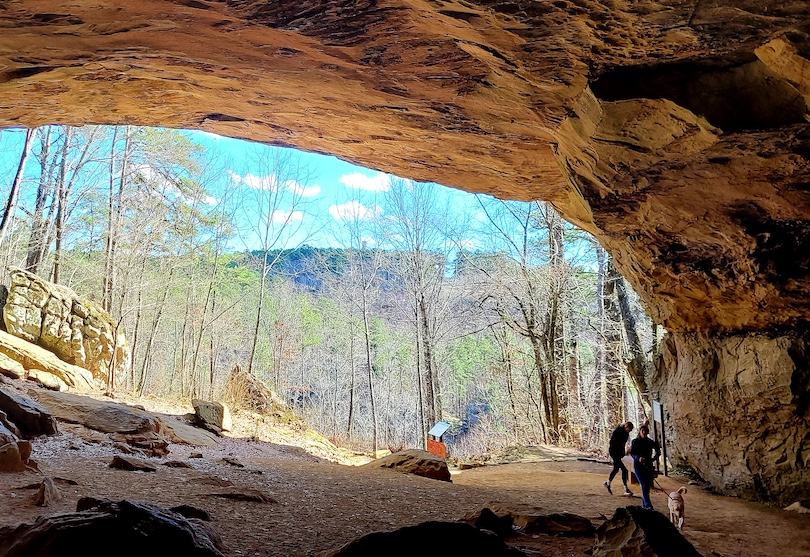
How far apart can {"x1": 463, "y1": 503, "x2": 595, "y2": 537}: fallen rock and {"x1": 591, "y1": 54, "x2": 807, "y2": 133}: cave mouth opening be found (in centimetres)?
405

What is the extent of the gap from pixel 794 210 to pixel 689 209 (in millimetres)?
1092

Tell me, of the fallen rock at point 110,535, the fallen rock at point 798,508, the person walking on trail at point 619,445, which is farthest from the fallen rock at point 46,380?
the fallen rock at point 798,508

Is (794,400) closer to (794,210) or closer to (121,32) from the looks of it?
(794,210)

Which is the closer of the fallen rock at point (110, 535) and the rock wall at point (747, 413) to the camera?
the fallen rock at point (110, 535)

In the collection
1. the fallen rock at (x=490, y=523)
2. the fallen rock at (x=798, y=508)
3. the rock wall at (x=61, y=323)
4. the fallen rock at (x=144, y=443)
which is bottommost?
the fallen rock at (x=798, y=508)

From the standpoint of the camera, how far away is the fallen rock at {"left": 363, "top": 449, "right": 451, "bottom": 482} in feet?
32.6

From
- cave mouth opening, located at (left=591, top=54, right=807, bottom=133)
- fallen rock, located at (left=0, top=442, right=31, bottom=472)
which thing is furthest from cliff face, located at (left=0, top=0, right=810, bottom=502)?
fallen rock, located at (left=0, top=442, right=31, bottom=472)

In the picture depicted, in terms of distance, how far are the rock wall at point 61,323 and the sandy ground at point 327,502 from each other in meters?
6.23

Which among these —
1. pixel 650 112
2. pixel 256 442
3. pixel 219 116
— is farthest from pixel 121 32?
pixel 256 442

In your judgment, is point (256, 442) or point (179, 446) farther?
point (256, 442)

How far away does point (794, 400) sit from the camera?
7.97 meters

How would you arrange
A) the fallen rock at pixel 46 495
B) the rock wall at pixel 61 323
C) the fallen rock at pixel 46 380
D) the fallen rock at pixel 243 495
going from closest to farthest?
1. the fallen rock at pixel 46 495
2. the fallen rock at pixel 243 495
3. the fallen rock at pixel 46 380
4. the rock wall at pixel 61 323

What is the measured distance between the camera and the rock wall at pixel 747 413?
798 centimetres

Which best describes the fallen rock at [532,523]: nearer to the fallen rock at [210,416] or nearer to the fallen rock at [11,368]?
the fallen rock at [210,416]
